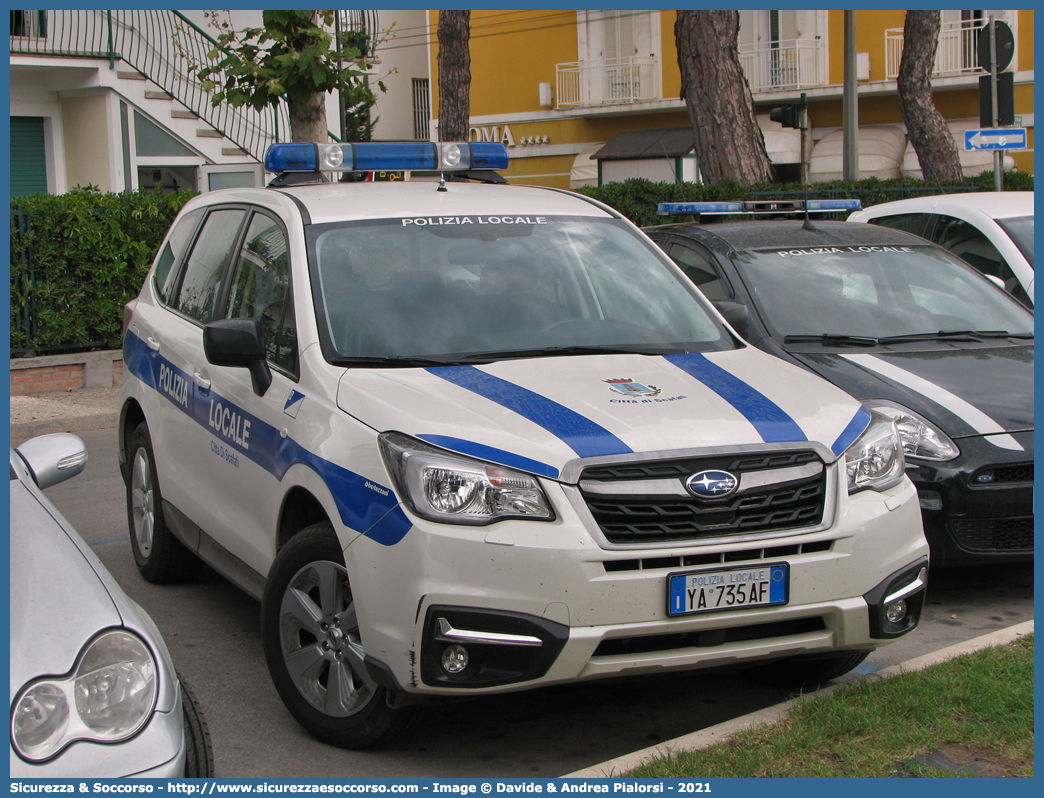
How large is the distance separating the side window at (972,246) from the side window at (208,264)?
4.96 meters

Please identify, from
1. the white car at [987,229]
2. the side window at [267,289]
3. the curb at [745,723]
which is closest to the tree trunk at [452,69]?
the white car at [987,229]

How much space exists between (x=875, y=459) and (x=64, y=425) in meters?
8.44

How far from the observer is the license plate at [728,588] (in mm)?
3459

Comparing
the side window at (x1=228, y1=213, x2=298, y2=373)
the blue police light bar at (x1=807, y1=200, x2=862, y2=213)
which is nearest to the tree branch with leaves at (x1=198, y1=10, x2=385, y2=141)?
the blue police light bar at (x1=807, y1=200, x2=862, y2=213)

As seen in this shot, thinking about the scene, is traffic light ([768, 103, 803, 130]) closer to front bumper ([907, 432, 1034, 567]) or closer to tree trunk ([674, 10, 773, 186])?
tree trunk ([674, 10, 773, 186])

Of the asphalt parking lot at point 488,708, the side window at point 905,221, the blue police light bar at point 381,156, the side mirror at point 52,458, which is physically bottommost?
the asphalt parking lot at point 488,708

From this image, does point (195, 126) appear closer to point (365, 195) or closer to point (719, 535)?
point (365, 195)

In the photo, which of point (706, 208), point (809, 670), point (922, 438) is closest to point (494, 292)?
point (809, 670)

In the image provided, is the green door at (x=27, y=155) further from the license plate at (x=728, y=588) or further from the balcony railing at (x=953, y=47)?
the balcony railing at (x=953, y=47)

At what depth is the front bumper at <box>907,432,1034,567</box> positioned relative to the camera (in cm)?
523

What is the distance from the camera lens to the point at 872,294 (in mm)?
6742

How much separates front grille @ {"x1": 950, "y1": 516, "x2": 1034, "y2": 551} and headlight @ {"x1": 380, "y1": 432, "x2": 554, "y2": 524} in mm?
2616

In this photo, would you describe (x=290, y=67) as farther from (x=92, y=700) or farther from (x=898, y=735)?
(x=92, y=700)

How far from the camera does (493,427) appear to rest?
11.8ft
